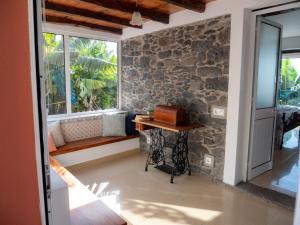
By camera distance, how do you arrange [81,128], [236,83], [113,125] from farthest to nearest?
[113,125]
[81,128]
[236,83]

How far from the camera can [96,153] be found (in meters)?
4.08

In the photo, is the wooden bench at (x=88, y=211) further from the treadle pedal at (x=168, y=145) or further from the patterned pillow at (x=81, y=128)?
the treadle pedal at (x=168, y=145)

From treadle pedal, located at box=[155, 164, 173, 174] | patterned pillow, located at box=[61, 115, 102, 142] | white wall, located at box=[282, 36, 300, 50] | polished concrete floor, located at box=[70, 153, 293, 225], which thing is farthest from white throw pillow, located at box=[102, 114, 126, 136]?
white wall, located at box=[282, 36, 300, 50]

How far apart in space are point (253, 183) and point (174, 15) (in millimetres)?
2911

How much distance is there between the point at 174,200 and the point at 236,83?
174 cm

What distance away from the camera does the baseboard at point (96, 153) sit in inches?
147

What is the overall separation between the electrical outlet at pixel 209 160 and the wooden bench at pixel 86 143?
163 centimetres

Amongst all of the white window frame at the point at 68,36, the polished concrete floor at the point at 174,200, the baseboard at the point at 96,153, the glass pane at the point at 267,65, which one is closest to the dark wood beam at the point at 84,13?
the white window frame at the point at 68,36

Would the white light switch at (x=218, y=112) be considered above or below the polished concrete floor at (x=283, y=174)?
above

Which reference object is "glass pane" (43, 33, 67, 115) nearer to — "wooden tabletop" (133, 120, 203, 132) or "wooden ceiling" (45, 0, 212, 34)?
"wooden ceiling" (45, 0, 212, 34)

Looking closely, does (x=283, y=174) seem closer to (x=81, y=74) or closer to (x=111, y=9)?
(x=111, y=9)

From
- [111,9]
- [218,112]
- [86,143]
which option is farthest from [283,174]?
[111,9]

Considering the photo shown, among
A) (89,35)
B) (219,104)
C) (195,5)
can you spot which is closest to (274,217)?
(219,104)

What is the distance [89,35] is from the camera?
452 centimetres
